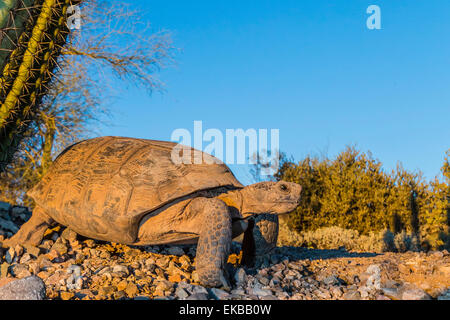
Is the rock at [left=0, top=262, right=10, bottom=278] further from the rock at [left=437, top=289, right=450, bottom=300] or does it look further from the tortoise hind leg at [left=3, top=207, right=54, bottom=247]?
the rock at [left=437, top=289, right=450, bottom=300]

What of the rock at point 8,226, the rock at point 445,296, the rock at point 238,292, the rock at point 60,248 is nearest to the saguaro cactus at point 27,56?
the rock at point 8,226

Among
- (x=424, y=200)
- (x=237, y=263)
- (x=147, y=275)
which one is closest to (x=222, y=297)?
(x=147, y=275)

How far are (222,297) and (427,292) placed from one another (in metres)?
2.21

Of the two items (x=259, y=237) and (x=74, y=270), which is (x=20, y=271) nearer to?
(x=74, y=270)

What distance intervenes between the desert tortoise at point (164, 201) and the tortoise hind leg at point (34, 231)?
0.51 metres

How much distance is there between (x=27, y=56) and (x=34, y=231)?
2606 millimetres

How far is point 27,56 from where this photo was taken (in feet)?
19.4

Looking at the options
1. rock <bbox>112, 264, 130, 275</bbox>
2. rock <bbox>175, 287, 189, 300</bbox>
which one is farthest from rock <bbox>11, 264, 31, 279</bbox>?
rock <bbox>175, 287, 189, 300</bbox>

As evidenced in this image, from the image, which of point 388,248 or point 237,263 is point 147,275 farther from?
→ point 388,248

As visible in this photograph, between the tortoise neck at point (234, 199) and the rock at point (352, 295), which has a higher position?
the tortoise neck at point (234, 199)

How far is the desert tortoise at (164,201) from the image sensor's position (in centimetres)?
444

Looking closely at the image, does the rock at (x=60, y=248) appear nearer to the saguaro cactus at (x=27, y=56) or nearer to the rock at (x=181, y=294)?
the saguaro cactus at (x=27, y=56)

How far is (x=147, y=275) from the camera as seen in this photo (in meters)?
4.67

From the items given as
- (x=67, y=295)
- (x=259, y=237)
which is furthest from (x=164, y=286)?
(x=259, y=237)
